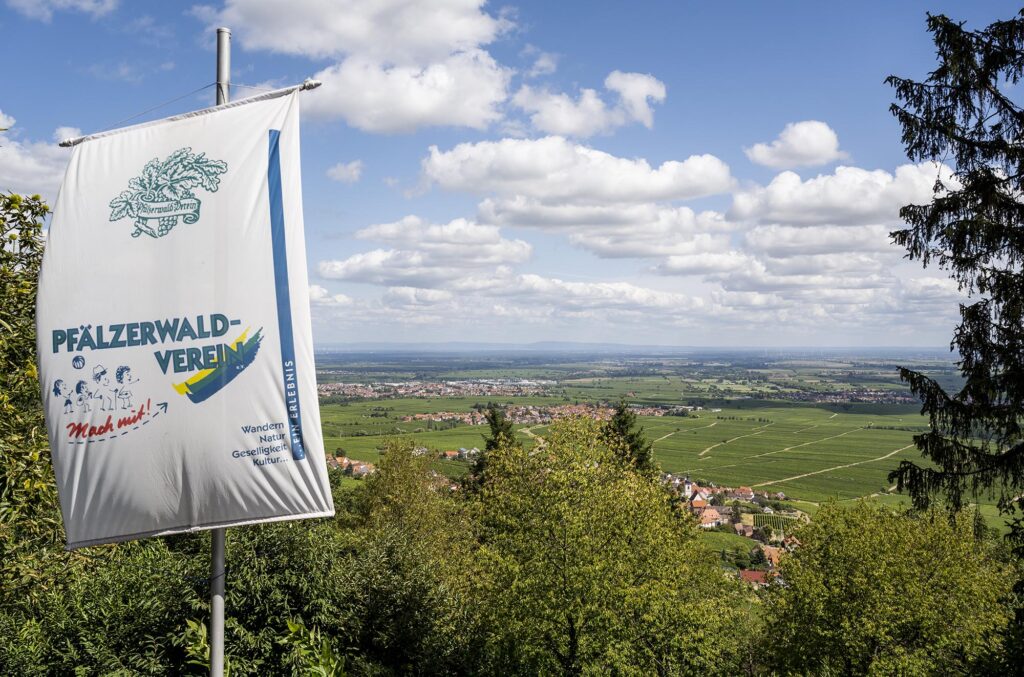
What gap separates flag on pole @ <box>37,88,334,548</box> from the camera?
238 inches

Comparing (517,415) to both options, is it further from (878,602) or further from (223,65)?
(223,65)

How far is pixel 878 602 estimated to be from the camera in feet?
50.2

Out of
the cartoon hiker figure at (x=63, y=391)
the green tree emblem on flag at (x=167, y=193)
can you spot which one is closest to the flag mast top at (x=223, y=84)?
the green tree emblem on flag at (x=167, y=193)

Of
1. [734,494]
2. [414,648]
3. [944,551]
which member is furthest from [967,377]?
[734,494]

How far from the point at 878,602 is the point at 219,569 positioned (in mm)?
15583

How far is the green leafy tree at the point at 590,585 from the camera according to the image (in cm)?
1463

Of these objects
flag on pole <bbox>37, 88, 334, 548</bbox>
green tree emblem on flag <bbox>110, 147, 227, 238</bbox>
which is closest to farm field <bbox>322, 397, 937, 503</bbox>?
flag on pole <bbox>37, 88, 334, 548</bbox>

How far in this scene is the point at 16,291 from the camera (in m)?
10.0

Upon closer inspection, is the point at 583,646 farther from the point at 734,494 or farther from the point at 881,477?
the point at 881,477

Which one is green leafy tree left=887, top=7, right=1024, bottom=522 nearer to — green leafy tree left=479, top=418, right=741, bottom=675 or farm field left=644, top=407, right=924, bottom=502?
green leafy tree left=479, top=418, right=741, bottom=675

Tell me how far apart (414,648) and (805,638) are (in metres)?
10.2

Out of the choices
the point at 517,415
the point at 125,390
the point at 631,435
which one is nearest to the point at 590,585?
the point at 125,390

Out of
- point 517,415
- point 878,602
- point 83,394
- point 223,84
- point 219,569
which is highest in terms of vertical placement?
point 223,84

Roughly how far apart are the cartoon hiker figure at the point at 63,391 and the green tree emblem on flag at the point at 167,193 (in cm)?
161
